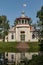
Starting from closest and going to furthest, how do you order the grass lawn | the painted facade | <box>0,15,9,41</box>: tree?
the grass lawn → the painted facade → <box>0,15,9,41</box>: tree

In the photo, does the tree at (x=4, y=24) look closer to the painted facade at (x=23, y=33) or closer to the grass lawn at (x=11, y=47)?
the painted facade at (x=23, y=33)

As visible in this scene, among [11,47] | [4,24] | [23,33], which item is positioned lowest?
[11,47]

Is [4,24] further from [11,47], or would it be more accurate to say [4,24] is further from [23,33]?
[11,47]

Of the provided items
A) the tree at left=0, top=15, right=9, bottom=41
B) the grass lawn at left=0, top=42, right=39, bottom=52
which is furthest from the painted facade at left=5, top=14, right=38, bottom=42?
the tree at left=0, top=15, right=9, bottom=41

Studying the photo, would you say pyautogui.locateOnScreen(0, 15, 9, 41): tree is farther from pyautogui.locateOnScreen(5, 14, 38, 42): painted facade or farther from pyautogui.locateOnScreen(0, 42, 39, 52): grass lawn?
pyautogui.locateOnScreen(0, 42, 39, 52): grass lawn

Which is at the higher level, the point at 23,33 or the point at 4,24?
the point at 23,33

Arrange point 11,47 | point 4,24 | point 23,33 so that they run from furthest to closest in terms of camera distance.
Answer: point 4,24
point 23,33
point 11,47

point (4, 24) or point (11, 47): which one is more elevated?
point (4, 24)

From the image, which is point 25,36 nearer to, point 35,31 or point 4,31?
point 35,31

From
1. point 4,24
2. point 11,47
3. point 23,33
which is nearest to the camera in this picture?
point 11,47

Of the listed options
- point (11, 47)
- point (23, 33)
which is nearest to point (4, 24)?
point (23, 33)

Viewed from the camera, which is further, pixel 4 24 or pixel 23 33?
pixel 4 24

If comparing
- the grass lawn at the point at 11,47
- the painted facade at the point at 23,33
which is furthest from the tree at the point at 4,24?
the grass lawn at the point at 11,47

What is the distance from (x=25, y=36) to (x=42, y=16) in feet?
15.0
